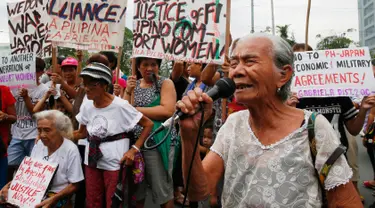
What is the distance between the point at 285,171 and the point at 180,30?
8.59ft

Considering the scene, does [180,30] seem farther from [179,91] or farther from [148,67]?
[179,91]

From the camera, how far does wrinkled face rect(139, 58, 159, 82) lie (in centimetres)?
390

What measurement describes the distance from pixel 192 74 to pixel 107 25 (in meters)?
1.19

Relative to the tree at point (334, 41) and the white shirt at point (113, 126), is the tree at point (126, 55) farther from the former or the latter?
the white shirt at point (113, 126)

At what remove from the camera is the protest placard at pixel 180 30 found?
12.4ft

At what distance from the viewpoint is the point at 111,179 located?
3430 millimetres

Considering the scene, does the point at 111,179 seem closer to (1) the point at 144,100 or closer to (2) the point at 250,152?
(1) the point at 144,100

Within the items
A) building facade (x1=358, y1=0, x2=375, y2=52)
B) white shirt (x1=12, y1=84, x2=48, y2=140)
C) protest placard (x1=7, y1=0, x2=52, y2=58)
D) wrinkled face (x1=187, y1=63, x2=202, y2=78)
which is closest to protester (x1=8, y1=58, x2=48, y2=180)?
white shirt (x1=12, y1=84, x2=48, y2=140)

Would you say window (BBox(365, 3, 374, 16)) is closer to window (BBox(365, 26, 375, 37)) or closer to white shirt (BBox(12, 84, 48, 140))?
window (BBox(365, 26, 375, 37))

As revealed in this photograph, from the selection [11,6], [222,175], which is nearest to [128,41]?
[11,6]

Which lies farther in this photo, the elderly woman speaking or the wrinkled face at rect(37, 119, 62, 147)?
the wrinkled face at rect(37, 119, 62, 147)

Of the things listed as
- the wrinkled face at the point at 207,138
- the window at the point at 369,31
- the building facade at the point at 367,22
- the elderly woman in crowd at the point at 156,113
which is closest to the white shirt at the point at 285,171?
the elderly woman in crowd at the point at 156,113

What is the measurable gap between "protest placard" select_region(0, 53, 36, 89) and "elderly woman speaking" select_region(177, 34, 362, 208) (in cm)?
370

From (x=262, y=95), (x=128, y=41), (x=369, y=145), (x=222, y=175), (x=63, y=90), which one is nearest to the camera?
(x=262, y=95)
